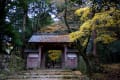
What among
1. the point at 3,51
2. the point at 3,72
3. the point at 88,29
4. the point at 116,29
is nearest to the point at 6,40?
the point at 3,51


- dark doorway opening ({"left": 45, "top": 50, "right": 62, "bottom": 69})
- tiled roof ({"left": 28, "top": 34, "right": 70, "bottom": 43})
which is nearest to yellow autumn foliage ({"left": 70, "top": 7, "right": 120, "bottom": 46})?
tiled roof ({"left": 28, "top": 34, "right": 70, "bottom": 43})

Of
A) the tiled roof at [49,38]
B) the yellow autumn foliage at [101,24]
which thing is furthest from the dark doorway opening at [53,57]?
the yellow autumn foliage at [101,24]

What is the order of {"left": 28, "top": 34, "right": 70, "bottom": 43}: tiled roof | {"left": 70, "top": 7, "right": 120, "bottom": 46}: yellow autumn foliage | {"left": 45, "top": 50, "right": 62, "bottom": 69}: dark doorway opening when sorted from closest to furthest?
{"left": 70, "top": 7, "right": 120, "bottom": 46}: yellow autumn foliage
{"left": 28, "top": 34, "right": 70, "bottom": 43}: tiled roof
{"left": 45, "top": 50, "right": 62, "bottom": 69}: dark doorway opening

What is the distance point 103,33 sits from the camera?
17953 mm

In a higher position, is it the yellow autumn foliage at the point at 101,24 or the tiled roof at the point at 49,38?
the yellow autumn foliage at the point at 101,24

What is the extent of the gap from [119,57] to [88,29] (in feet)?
28.4

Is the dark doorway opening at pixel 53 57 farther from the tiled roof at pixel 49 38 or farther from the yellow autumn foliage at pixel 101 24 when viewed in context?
the yellow autumn foliage at pixel 101 24

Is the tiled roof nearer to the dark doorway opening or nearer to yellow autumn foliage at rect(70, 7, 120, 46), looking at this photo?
yellow autumn foliage at rect(70, 7, 120, 46)

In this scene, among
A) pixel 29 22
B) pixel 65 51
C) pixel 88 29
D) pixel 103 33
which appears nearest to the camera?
pixel 88 29

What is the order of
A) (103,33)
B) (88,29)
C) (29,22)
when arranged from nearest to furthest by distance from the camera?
(88,29) < (103,33) < (29,22)

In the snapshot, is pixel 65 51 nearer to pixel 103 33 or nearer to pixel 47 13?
pixel 103 33

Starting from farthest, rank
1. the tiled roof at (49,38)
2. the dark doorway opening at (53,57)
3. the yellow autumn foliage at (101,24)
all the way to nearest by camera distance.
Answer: the dark doorway opening at (53,57), the tiled roof at (49,38), the yellow autumn foliage at (101,24)

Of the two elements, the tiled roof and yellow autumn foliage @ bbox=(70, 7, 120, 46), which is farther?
the tiled roof

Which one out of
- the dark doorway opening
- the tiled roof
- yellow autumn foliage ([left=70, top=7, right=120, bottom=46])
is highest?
yellow autumn foliage ([left=70, top=7, right=120, bottom=46])
